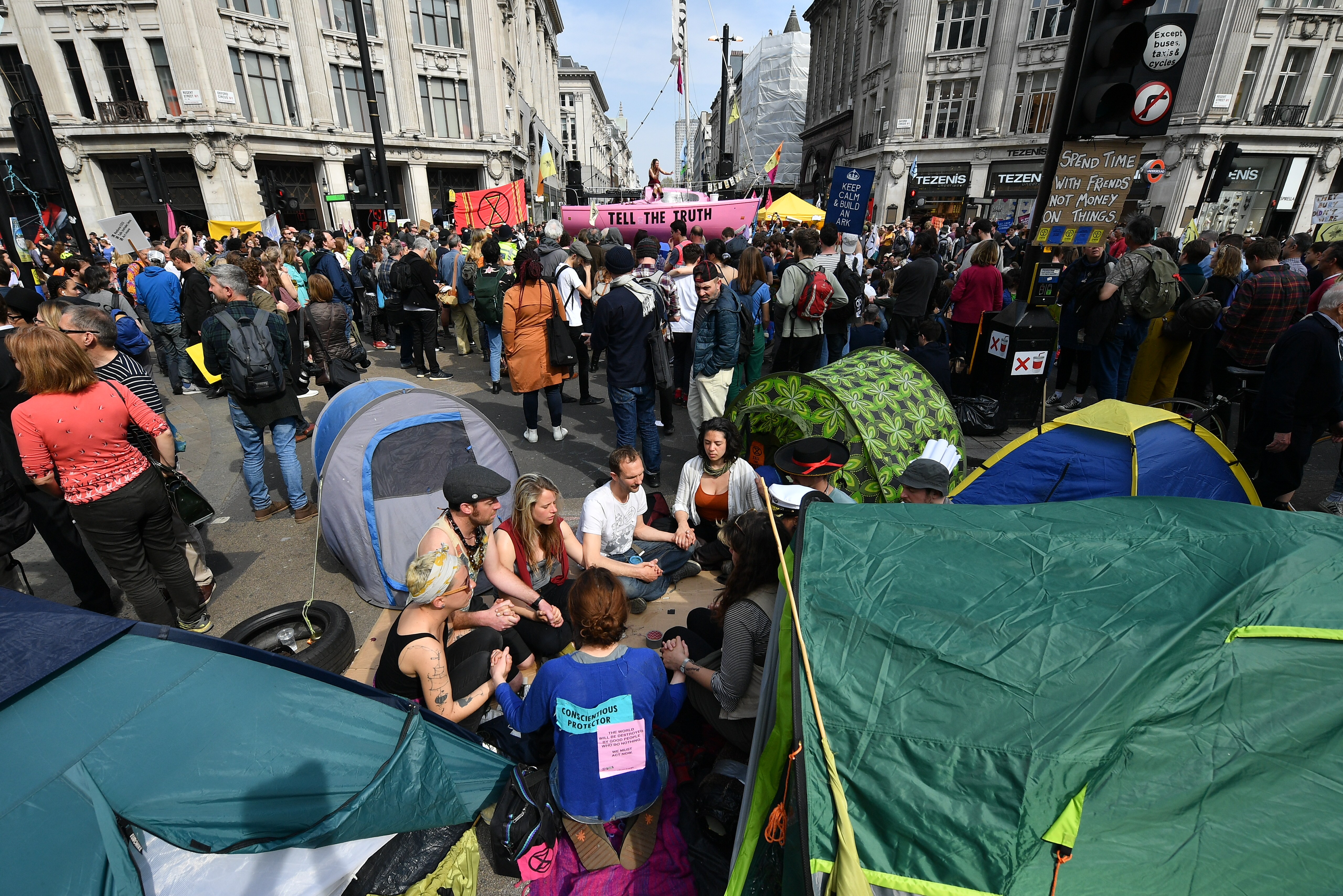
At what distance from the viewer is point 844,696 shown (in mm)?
1716

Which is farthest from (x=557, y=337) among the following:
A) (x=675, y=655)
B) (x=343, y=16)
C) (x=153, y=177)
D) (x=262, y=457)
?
(x=343, y=16)

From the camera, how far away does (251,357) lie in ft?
15.5

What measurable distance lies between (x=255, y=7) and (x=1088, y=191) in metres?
31.3

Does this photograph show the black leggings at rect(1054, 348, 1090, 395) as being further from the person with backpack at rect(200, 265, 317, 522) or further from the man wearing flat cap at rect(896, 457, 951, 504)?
the person with backpack at rect(200, 265, 317, 522)

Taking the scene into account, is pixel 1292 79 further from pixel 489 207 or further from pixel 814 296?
pixel 489 207

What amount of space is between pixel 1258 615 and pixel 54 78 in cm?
3534

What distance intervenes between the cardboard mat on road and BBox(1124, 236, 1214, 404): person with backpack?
19.6 feet

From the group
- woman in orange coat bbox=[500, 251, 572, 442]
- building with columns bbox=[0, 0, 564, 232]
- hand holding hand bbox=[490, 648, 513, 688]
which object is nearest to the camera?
hand holding hand bbox=[490, 648, 513, 688]

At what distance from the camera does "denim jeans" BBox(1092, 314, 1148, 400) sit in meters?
6.88

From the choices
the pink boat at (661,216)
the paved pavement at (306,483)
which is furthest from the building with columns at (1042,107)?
the paved pavement at (306,483)

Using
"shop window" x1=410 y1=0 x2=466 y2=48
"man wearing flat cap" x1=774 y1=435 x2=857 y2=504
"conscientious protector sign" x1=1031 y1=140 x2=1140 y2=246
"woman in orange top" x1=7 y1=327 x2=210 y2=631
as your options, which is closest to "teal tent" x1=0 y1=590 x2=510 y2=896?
"woman in orange top" x1=7 y1=327 x2=210 y2=631

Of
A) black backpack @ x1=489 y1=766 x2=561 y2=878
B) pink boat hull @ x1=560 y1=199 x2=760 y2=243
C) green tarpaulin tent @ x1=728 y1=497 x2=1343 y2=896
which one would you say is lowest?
black backpack @ x1=489 y1=766 x2=561 y2=878

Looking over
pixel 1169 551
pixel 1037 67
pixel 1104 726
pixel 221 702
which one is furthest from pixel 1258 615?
pixel 1037 67

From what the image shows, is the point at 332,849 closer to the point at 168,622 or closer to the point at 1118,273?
the point at 168,622
